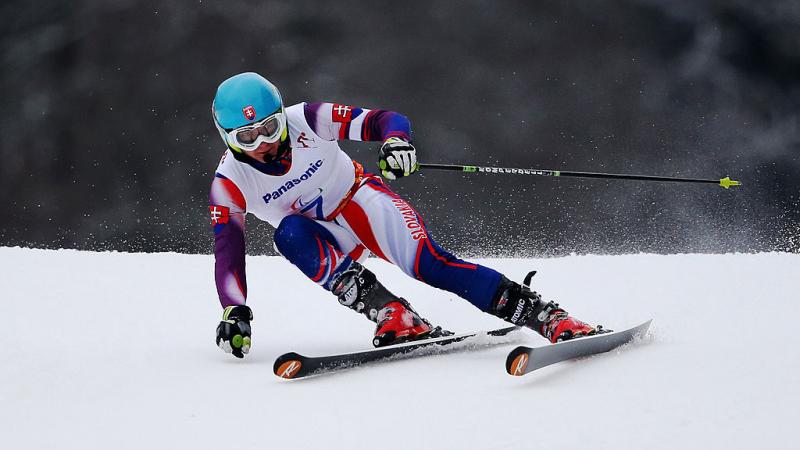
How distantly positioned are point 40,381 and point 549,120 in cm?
562

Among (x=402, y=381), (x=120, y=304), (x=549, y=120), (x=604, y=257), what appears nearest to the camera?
(x=402, y=381)

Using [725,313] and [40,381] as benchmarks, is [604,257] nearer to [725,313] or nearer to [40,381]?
[725,313]

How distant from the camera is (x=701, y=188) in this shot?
749 centimetres

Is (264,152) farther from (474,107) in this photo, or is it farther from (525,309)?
(474,107)

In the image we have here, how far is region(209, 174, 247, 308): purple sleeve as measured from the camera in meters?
3.02

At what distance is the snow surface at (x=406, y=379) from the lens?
5.83ft

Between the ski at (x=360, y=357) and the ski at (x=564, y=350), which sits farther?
the ski at (x=360, y=357)

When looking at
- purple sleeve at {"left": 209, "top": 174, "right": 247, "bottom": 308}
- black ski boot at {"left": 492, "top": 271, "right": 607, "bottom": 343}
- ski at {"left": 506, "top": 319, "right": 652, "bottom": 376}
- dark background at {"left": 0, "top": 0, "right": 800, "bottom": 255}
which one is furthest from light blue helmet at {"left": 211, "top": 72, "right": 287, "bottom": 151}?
dark background at {"left": 0, "top": 0, "right": 800, "bottom": 255}

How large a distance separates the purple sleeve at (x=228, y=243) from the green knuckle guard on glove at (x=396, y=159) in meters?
0.62

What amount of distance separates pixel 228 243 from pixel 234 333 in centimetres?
35

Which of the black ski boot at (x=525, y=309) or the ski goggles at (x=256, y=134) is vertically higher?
the ski goggles at (x=256, y=134)

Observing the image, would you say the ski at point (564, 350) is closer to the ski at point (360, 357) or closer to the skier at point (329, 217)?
the skier at point (329, 217)

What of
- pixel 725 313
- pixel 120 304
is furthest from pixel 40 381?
pixel 725 313

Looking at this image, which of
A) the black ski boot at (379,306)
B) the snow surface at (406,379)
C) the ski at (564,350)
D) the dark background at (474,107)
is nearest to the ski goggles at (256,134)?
the black ski boot at (379,306)
